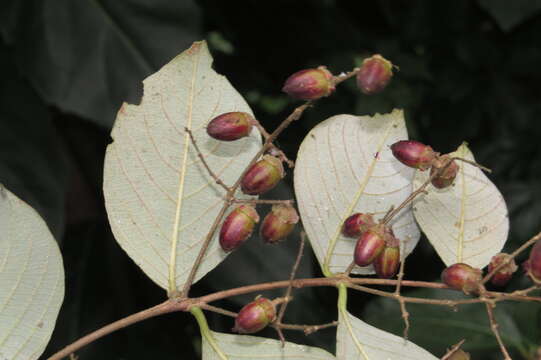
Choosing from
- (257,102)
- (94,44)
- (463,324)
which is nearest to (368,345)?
(463,324)

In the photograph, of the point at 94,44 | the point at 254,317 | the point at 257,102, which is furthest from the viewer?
the point at 257,102

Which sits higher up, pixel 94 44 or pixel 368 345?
pixel 94 44

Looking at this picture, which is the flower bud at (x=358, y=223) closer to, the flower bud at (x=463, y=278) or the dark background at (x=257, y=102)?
the flower bud at (x=463, y=278)

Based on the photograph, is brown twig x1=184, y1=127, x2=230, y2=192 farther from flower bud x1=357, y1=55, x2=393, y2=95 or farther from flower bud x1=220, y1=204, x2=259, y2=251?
flower bud x1=357, y1=55, x2=393, y2=95

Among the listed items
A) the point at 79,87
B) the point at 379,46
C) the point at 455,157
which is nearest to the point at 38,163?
the point at 79,87

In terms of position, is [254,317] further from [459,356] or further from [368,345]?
[459,356]

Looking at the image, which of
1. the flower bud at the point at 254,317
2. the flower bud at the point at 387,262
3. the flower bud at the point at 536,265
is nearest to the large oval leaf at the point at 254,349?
the flower bud at the point at 254,317
